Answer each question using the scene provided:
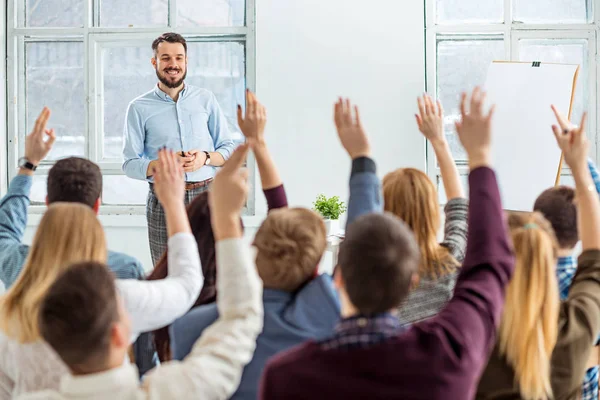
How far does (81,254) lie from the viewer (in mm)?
1529

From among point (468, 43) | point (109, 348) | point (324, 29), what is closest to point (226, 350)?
point (109, 348)

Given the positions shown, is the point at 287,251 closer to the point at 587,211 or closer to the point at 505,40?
the point at 587,211

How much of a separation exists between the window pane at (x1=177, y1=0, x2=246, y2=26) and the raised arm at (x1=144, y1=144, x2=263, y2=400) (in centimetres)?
393

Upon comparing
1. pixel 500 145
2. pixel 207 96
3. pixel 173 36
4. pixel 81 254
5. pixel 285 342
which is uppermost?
pixel 173 36

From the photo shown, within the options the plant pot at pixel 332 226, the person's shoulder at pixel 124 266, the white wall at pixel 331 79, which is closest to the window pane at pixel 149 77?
the white wall at pixel 331 79

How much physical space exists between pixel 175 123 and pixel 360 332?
3375mm

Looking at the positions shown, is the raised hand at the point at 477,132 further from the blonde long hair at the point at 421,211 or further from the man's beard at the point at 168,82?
the man's beard at the point at 168,82

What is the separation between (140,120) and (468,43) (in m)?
2.30


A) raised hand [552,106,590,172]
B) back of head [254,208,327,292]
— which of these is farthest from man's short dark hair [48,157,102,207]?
raised hand [552,106,590,172]

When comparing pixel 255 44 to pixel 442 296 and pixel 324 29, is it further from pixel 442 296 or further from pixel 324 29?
pixel 442 296

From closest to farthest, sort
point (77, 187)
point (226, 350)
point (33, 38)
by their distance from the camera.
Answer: point (226, 350)
point (77, 187)
point (33, 38)

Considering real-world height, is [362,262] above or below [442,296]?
above

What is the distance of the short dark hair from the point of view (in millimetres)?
1998

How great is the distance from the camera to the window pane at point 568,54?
5.01 meters
